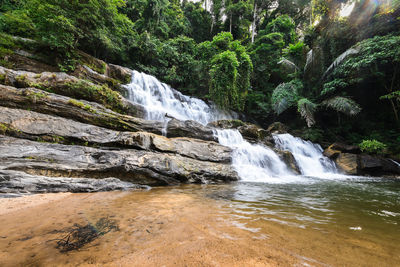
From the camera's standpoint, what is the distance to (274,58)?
16.8 m

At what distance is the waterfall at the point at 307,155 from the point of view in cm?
882

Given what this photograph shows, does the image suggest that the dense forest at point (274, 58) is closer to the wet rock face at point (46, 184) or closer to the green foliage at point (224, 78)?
the green foliage at point (224, 78)

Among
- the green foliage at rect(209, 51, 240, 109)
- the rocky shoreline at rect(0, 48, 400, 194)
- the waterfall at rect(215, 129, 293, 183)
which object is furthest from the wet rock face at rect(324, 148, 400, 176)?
the green foliage at rect(209, 51, 240, 109)

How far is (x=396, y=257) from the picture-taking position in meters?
1.32

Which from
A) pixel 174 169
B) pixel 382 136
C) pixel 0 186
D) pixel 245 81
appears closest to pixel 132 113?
pixel 174 169

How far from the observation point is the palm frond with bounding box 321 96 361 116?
10180mm

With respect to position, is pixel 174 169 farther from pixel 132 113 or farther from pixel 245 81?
pixel 245 81

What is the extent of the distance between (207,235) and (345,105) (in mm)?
12881

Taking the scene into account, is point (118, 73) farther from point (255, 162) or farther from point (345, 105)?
point (345, 105)

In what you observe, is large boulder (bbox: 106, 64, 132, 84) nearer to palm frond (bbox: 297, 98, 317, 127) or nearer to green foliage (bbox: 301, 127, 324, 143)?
palm frond (bbox: 297, 98, 317, 127)

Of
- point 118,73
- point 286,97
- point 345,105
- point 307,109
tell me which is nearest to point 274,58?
point 286,97

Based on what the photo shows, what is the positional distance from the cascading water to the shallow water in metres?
3.75

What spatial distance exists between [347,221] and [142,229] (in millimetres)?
2578

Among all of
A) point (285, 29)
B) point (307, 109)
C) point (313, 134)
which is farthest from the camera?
point (285, 29)
